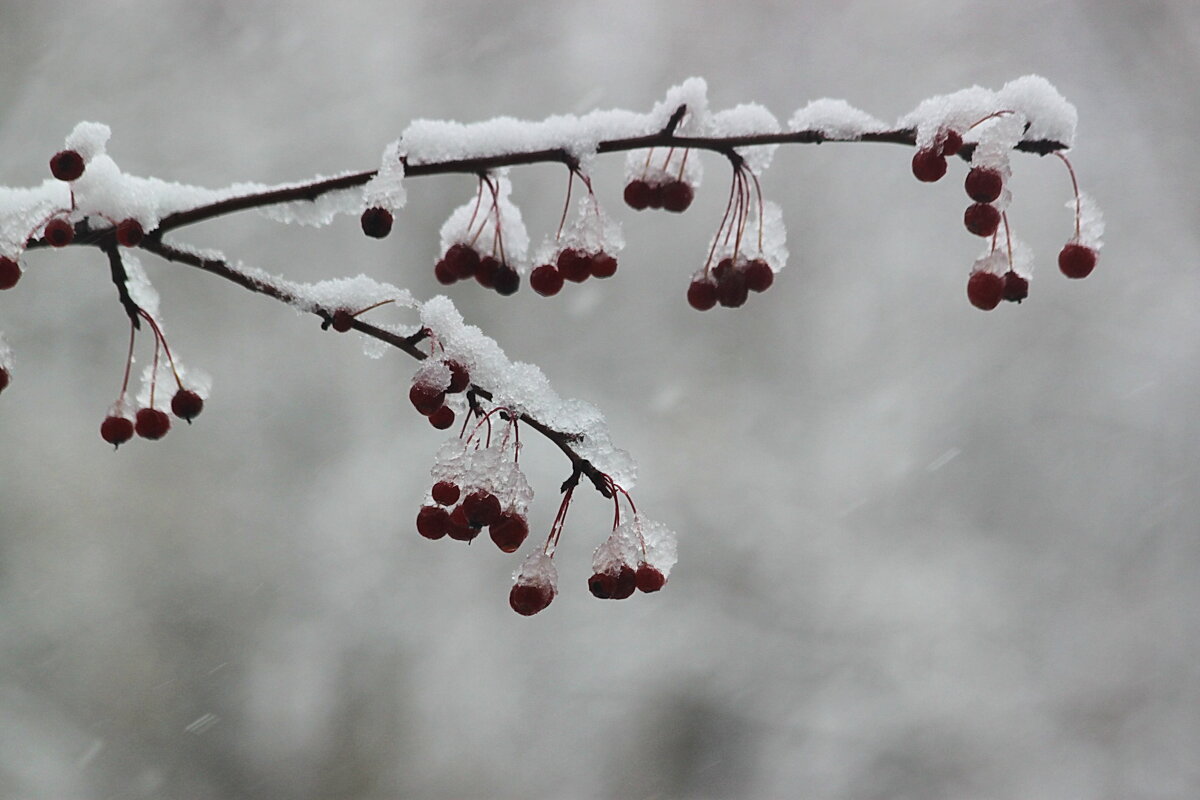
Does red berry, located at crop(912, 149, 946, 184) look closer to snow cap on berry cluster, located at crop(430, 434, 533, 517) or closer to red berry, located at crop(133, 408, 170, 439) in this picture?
snow cap on berry cluster, located at crop(430, 434, 533, 517)

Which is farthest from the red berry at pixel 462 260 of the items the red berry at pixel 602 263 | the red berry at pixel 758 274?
the red berry at pixel 758 274

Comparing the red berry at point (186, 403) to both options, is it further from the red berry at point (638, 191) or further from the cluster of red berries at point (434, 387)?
the red berry at point (638, 191)

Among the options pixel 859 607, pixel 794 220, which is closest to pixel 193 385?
pixel 859 607

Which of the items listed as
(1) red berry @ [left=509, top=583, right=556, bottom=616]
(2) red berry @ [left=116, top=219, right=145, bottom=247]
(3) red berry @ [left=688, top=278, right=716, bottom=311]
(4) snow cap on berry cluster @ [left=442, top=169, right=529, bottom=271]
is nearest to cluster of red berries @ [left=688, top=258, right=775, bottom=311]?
(3) red berry @ [left=688, top=278, right=716, bottom=311]

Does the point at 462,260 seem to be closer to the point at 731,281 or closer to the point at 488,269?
the point at 488,269

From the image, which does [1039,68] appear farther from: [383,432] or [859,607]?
[383,432]

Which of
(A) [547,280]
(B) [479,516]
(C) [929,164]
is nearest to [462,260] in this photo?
(A) [547,280]

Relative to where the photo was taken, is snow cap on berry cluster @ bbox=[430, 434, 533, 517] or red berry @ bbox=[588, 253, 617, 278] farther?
red berry @ bbox=[588, 253, 617, 278]
